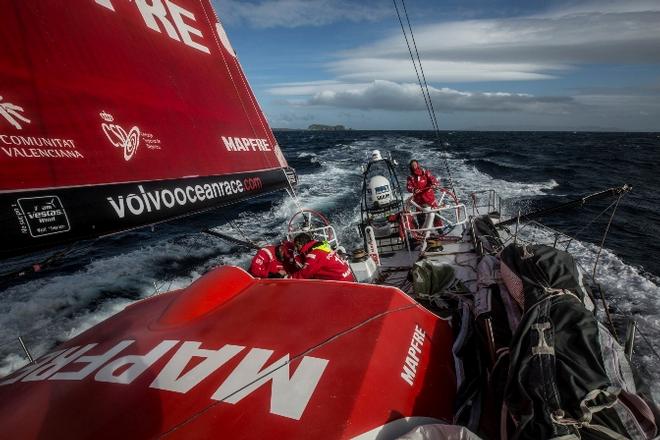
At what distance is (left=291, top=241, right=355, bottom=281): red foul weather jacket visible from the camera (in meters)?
3.69

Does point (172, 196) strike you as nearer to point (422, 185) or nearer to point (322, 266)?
point (322, 266)

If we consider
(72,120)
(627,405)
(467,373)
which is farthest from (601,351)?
(72,120)

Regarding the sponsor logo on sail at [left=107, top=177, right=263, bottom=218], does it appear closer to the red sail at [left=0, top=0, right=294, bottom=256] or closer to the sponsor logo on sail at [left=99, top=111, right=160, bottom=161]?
the red sail at [left=0, top=0, right=294, bottom=256]

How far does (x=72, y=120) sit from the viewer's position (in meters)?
1.35

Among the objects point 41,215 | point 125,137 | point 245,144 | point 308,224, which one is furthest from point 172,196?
point 308,224

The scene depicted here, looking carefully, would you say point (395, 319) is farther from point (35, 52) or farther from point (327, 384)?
point (35, 52)

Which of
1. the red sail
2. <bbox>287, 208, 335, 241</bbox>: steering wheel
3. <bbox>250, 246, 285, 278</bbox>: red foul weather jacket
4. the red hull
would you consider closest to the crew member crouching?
<bbox>250, 246, 285, 278</bbox>: red foul weather jacket

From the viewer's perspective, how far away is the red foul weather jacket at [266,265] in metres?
4.38

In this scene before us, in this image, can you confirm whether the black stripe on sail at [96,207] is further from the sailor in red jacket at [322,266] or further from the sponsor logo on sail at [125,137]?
the sailor in red jacket at [322,266]

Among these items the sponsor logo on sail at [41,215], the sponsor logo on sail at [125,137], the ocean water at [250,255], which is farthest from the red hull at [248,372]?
the sponsor logo on sail at [125,137]

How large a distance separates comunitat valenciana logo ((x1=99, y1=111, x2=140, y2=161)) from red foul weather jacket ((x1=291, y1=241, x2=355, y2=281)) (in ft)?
7.74

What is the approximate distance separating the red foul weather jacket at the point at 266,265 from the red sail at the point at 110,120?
90.2 inches

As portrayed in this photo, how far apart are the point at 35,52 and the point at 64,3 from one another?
0.25 metres

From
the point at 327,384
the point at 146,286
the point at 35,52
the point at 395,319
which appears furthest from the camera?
the point at 146,286
